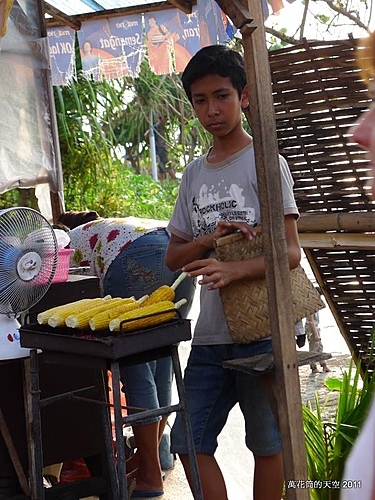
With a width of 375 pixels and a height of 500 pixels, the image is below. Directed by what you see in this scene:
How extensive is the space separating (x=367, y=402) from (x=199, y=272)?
107 centimetres

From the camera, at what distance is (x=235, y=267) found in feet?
10.2

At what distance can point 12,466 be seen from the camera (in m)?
3.96

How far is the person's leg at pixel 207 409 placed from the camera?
329cm

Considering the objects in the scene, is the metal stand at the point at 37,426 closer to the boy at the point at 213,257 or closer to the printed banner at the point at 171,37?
the boy at the point at 213,257

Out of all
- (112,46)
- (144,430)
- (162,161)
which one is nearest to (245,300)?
(144,430)

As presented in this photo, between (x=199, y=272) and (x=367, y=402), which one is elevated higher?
(x=199, y=272)

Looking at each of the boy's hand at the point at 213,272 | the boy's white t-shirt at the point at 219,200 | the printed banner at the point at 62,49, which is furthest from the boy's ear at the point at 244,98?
Answer: the printed banner at the point at 62,49

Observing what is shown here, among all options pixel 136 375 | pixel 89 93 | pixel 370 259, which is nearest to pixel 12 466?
pixel 136 375

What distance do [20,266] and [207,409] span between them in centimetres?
102

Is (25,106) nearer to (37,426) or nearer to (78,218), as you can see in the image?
(78,218)

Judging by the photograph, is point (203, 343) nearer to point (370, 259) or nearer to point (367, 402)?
point (367, 402)

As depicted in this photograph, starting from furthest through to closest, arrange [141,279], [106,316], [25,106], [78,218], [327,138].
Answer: [25,106] < [78,218] < [141,279] < [327,138] < [106,316]

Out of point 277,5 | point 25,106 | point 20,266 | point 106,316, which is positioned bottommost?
point 106,316

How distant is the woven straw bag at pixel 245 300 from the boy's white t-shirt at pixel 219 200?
12 centimetres
